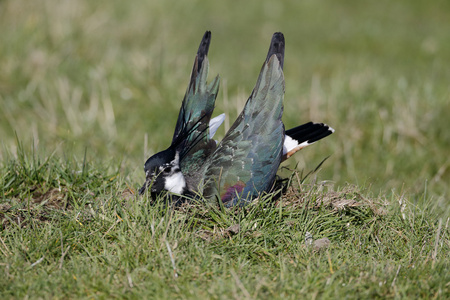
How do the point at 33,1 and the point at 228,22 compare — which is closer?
the point at 33,1

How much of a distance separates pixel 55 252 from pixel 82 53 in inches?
196

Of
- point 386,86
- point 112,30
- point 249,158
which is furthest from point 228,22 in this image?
point 249,158

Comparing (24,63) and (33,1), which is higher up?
(33,1)

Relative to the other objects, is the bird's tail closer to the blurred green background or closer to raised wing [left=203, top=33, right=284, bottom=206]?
raised wing [left=203, top=33, right=284, bottom=206]

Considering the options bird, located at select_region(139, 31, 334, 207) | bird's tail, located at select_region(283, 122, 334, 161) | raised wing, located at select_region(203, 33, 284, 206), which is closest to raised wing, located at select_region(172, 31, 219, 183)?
bird, located at select_region(139, 31, 334, 207)

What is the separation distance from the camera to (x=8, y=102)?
21.6 ft

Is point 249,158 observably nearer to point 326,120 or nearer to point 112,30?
point 326,120

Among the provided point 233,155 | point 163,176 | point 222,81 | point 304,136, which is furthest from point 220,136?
point 163,176

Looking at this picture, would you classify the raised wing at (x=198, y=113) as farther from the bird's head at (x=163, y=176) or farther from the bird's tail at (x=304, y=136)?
the bird's tail at (x=304, y=136)

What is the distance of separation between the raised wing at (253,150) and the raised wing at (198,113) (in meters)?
0.23

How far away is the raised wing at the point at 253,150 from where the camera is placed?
346 cm

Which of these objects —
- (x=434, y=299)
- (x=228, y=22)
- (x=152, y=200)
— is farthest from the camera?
(x=228, y=22)

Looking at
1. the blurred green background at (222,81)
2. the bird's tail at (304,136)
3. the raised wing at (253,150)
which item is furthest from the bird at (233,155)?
the blurred green background at (222,81)

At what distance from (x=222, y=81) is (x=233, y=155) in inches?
134
